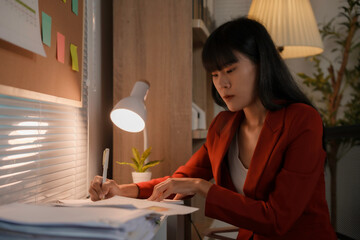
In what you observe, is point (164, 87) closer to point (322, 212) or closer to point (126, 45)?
point (126, 45)

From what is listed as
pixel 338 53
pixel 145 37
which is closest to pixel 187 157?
pixel 145 37

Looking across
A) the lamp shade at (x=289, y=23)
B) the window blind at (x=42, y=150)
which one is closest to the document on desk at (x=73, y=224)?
the window blind at (x=42, y=150)

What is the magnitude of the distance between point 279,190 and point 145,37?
3.38ft

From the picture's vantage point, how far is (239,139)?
146cm

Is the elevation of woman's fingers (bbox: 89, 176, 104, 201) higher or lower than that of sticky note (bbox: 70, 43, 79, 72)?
lower

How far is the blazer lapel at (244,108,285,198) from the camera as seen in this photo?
1.19 m

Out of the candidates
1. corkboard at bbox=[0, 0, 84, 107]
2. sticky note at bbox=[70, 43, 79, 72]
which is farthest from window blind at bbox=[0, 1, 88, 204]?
sticky note at bbox=[70, 43, 79, 72]

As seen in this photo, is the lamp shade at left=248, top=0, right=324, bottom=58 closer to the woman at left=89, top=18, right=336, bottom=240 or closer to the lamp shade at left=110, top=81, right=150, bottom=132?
the woman at left=89, top=18, right=336, bottom=240

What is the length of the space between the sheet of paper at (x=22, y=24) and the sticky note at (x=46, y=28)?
0.05 meters

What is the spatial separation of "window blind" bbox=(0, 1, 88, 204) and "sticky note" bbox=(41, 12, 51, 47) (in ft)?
0.65

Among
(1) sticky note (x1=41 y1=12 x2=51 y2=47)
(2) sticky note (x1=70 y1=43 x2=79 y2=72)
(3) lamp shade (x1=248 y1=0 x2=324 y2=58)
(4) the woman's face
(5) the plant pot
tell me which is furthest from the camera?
(3) lamp shade (x1=248 y1=0 x2=324 y2=58)

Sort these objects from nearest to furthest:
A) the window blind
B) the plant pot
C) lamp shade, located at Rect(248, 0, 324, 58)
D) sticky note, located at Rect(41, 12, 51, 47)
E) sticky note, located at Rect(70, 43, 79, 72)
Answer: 1. the window blind
2. sticky note, located at Rect(41, 12, 51, 47)
3. sticky note, located at Rect(70, 43, 79, 72)
4. the plant pot
5. lamp shade, located at Rect(248, 0, 324, 58)

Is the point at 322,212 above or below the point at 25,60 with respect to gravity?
below

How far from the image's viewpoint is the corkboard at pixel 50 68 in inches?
36.7
